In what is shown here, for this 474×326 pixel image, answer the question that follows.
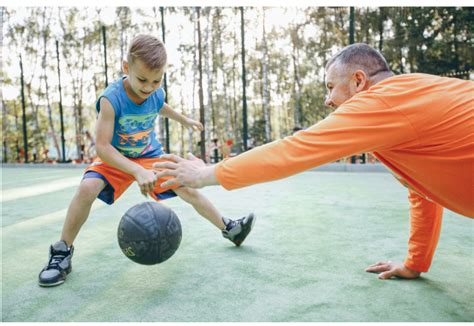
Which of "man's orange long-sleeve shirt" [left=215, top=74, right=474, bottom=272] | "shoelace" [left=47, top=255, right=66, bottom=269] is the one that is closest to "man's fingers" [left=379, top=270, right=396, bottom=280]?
"man's orange long-sleeve shirt" [left=215, top=74, right=474, bottom=272]

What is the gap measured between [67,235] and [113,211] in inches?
83.5

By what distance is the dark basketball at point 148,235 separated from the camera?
6.91 feet

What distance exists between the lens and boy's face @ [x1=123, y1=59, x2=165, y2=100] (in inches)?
92.0

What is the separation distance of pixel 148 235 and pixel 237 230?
36.1 inches

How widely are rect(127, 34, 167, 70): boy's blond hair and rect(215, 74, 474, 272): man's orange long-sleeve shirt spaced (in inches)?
45.4

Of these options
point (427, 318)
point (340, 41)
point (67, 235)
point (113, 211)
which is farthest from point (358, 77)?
point (340, 41)

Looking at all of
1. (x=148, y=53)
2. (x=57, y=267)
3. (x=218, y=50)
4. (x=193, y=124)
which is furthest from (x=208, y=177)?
(x=218, y=50)

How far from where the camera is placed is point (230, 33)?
25.2m

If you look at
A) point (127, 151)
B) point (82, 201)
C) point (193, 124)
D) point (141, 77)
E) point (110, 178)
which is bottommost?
point (82, 201)

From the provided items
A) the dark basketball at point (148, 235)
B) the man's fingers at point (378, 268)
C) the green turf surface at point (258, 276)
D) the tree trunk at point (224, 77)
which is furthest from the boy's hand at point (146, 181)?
the tree trunk at point (224, 77)

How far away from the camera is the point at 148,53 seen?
2.30 meters

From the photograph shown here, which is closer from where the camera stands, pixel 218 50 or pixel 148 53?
pixel 148 53

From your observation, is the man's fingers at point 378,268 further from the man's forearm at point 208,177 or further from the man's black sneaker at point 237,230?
the man's forearm at point 208,177

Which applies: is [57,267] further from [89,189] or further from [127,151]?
[127,151]
